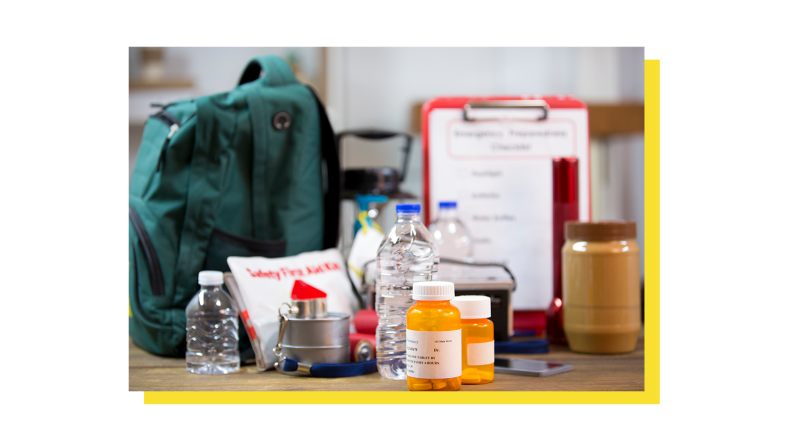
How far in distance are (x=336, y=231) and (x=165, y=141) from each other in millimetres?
361

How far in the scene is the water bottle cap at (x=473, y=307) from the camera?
2.52ft

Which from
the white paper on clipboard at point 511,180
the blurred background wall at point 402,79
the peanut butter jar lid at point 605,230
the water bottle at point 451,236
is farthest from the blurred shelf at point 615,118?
the peanut butter jar lid at point 605,230

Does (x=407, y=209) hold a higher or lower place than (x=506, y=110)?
lower

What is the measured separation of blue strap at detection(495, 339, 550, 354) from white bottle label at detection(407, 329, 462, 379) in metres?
0.27

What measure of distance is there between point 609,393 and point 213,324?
1.95 ft

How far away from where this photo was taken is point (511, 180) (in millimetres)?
1239

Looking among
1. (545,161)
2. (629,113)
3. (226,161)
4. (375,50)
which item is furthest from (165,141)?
(629,113)

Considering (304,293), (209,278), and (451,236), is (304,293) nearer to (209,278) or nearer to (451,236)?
(209,278)

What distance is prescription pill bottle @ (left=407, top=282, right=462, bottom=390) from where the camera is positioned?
71cm

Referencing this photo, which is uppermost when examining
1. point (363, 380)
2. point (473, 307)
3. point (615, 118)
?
point (615, 118)

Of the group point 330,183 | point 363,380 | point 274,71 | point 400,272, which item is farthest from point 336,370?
point 274,71

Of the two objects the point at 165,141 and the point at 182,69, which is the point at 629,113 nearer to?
the point at 182,69

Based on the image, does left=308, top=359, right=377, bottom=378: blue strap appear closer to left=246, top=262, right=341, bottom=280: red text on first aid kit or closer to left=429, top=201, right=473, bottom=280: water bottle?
left=246, top=262, right=341, bottom=280: red text on first aid kit

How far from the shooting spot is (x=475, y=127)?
4.10 ft
